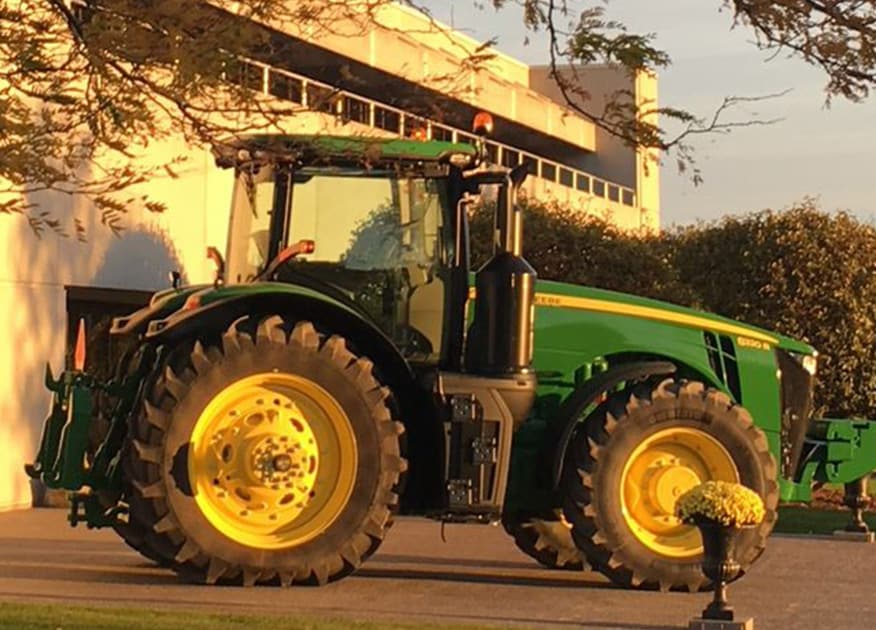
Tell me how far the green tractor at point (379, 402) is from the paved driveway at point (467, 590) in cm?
37

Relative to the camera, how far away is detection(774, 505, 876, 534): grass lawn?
63.7ft

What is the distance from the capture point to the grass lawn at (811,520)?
19422 millimetres

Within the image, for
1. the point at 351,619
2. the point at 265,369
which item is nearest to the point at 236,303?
the point at 265,369

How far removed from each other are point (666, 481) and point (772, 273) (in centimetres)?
1426

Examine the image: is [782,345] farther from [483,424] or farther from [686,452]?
[483,424]

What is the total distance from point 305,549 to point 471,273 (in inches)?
88.9

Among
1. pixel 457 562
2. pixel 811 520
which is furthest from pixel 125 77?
pixel 811 520

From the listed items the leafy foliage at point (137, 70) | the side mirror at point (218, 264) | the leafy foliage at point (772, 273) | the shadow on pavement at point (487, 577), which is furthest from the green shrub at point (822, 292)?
the leafy foliage at point (137, 70)

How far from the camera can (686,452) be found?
42.1 feet

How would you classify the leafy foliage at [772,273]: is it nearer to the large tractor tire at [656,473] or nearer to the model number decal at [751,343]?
the model number decal at [751,343]

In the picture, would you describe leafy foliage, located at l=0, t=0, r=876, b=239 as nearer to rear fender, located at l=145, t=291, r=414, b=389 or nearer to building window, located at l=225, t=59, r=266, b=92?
building window, located at l=225, t=59, r=266, b=92

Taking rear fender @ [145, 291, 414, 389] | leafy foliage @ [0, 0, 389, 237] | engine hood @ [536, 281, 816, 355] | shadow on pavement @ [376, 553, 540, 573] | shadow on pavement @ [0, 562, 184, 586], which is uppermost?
leafy foliage @ [0, 0, 389, 237]

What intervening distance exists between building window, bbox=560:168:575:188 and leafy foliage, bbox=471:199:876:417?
10.7 metres

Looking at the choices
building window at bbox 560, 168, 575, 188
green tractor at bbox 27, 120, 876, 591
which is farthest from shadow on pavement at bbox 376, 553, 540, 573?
building window at bbox 560, 168, 575, 188
